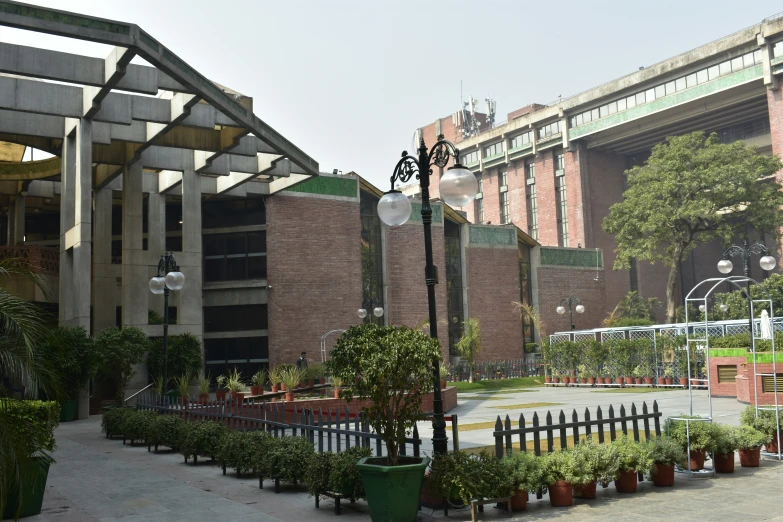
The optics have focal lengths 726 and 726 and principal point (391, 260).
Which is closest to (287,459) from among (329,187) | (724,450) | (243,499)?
(243,499)

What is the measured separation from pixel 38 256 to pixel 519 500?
24634 millimetres

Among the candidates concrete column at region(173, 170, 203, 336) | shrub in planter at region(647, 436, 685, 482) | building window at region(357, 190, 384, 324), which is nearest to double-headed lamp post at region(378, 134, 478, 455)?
shrub in planter at region(647, 436, 685, 482)

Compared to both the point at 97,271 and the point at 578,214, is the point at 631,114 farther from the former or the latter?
the point at 97,271

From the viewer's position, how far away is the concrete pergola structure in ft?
72.5

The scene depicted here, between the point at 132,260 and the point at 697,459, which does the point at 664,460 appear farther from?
the point at 132,260

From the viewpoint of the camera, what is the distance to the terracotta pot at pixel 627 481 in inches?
388

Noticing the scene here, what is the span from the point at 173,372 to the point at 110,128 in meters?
9.99

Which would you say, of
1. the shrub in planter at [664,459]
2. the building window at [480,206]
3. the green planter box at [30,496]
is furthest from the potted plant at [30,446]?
the building window at [480,206]

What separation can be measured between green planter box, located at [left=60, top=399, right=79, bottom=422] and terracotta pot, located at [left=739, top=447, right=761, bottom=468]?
20998 millimetres

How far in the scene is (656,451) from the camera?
10.2 metres

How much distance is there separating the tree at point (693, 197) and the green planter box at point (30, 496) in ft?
147

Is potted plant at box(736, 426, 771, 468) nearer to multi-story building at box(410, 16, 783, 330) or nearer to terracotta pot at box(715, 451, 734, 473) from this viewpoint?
terracotta pot at box(715, 451, 734, 473)

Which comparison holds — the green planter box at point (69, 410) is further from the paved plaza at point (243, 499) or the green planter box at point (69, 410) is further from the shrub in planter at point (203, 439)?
the shrub in planter at point (203, 439)

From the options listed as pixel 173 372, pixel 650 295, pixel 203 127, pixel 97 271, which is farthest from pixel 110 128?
pixel 650 295
